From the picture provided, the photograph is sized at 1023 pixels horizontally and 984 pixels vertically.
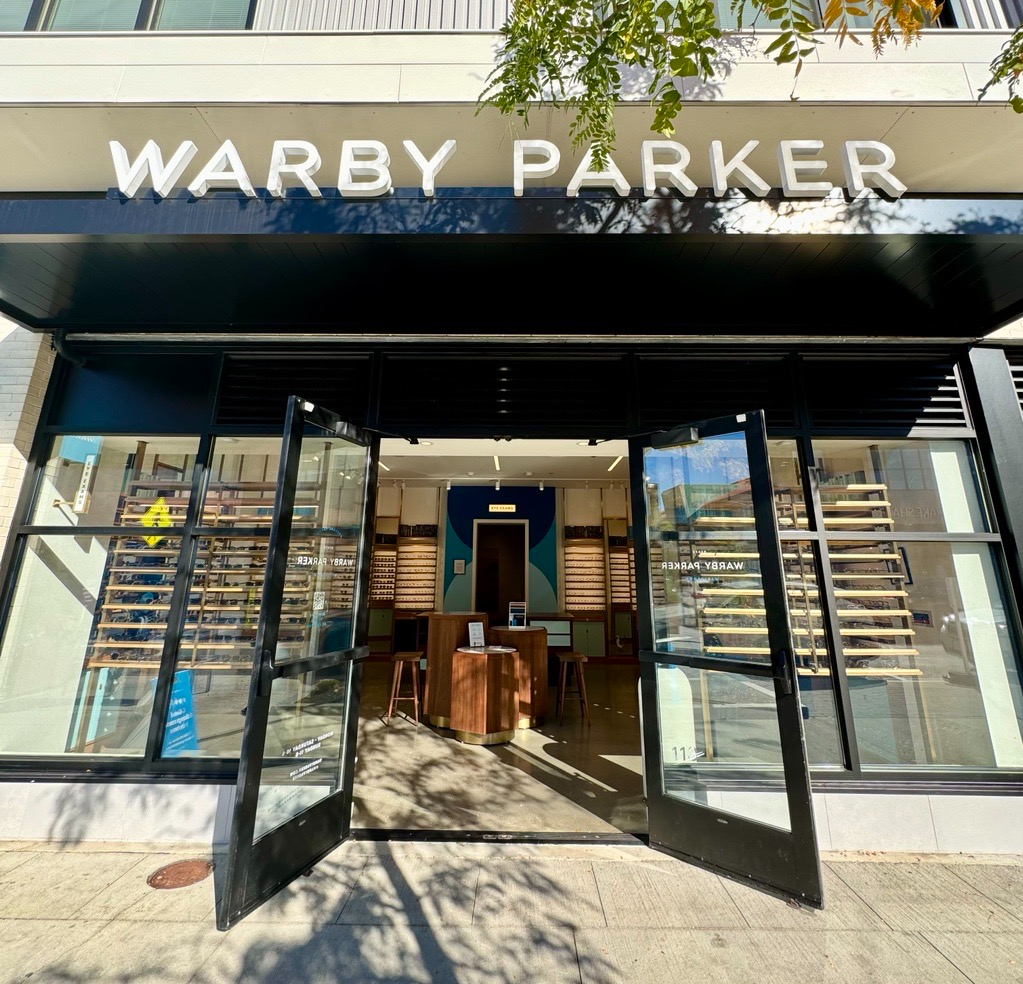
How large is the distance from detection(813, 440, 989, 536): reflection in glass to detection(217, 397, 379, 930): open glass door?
333 centimetres

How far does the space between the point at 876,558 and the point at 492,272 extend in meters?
3.25

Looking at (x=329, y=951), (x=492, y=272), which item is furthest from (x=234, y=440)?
(x=329, y=951)

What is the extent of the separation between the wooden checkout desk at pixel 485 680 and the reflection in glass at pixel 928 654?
3007mm

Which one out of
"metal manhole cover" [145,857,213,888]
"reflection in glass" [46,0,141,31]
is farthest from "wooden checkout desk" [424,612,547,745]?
"reflection in glass" [46,0,141,31]

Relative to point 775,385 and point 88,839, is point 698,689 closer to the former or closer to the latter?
point 775,385

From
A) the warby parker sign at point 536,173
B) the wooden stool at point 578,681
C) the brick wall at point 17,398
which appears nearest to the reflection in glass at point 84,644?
the brick wall at point 17,398

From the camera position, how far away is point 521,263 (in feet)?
9.07

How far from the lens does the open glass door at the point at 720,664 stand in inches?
101

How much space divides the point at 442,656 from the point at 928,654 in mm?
4190

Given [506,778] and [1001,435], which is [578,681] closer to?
[506,778]

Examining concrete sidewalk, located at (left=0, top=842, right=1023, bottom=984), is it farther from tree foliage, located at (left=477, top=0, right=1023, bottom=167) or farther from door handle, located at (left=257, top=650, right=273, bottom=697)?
tree foliage, located at (left=477, top=0, right=1023, bottom=167)

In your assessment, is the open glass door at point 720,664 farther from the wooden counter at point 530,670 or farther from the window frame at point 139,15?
the window frame at point 139,15

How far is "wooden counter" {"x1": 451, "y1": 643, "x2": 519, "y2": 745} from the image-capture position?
15.7ft

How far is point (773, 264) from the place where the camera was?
9.02 feet
